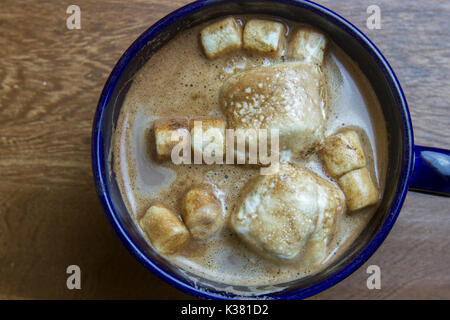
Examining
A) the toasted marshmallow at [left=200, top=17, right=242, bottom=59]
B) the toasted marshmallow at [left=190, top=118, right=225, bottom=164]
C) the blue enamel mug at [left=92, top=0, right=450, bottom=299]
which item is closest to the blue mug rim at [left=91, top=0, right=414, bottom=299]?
the blue enamel mug at [left=92, top=0, right=450, bottom=299]

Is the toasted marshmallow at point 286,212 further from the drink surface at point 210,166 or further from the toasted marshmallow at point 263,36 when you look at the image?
the toasted marshmallow at point 263,36

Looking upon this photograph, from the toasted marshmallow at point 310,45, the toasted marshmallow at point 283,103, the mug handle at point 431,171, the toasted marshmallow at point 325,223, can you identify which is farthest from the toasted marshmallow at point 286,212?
the toasted marshmallow at point 310,45

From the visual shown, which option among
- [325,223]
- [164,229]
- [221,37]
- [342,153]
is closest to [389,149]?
[342,153]

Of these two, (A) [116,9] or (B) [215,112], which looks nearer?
(B) [215,112]

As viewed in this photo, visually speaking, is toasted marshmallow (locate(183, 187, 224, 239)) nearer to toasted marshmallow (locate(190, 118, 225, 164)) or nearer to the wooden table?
toasted marshmallow (locate(190, 118, 225, 164))

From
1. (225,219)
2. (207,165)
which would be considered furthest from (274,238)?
(207,165)

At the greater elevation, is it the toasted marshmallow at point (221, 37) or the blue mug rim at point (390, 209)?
the toasted marshmallow at point (221, 37)
